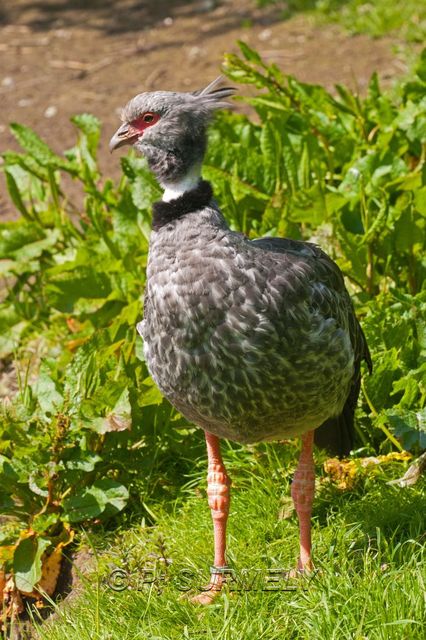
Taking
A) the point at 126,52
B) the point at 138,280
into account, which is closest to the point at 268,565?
the point at 138,280

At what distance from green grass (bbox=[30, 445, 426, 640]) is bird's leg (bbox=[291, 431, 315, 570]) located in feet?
0.24

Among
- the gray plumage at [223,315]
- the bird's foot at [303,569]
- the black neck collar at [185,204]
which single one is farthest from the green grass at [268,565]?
the black neck collar at [185,204]

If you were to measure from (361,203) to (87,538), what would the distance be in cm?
188

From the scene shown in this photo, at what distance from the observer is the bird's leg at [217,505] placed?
133 inches

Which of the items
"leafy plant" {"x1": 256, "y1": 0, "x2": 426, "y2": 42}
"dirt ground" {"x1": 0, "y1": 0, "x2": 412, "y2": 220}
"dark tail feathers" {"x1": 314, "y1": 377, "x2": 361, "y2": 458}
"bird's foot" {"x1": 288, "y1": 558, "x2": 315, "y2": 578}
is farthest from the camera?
"leafy plant" {"x1": 256, "y1": 0, "x2": 426, "y2": 42}

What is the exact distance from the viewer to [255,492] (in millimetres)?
3863

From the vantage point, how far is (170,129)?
10.2 ft

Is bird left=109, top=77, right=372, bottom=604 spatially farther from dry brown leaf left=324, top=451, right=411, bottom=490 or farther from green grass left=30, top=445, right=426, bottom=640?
dry brown leaf left=324, top=451, right=411, bottom=490

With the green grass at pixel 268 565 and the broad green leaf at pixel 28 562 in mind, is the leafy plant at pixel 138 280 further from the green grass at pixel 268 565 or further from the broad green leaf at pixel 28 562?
the green grass at pixel 268 565

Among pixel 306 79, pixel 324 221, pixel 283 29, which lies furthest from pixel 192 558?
pixel 283 29

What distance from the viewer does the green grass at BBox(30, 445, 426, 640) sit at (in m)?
2.93

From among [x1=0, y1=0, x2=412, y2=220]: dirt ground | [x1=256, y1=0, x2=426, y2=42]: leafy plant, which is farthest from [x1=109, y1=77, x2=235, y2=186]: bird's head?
[x1=256, y1=0, x2=426, y2=42]: leafy plant

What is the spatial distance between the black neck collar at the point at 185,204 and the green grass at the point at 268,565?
119cm

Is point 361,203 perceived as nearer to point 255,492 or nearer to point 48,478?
point 255,492
